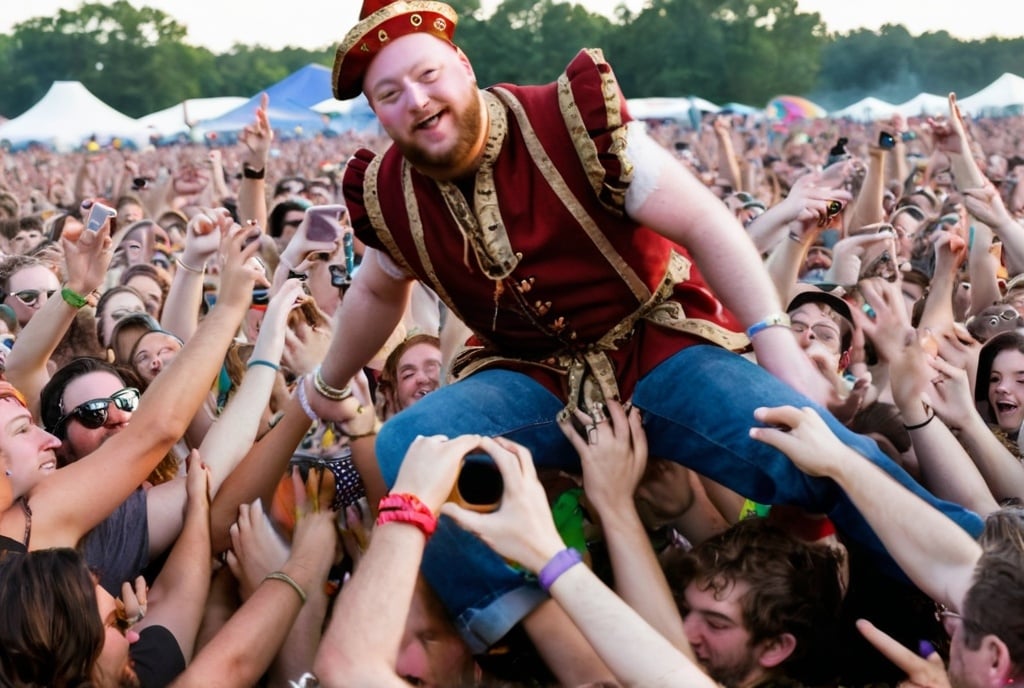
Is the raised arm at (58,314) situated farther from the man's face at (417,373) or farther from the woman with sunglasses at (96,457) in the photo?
the man's face at (417,373)

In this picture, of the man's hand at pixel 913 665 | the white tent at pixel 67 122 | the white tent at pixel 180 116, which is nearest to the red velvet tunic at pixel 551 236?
the man's hand at pixel 913 665

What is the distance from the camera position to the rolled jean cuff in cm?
298

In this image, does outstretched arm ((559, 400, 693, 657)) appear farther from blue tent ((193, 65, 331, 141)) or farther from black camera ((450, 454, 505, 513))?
blue tent ((193, 65, 331, 141))

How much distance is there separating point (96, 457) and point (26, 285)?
2.86 m

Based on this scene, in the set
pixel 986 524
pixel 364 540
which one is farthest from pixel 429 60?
pixel 986 524

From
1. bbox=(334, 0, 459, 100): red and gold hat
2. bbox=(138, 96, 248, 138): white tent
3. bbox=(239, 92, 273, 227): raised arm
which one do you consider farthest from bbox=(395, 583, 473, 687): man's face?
bbox=(138, 96, 248, 138): white tent

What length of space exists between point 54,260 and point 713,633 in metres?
4.51

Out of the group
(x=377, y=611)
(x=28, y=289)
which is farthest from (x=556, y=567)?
(x=28, y=289)

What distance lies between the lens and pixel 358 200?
313 cm

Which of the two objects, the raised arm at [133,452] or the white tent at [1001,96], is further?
the white tent at [1001,96]

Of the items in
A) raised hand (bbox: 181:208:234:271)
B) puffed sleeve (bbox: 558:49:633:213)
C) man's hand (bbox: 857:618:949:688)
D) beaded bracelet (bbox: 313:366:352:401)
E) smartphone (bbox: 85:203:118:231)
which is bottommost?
man's hand (bbox: 857:618:949:688)

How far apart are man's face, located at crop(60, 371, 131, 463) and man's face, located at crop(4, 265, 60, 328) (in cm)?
197

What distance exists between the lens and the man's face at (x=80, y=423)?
12.0 feet

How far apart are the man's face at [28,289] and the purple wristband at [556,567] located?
12.3 ft
